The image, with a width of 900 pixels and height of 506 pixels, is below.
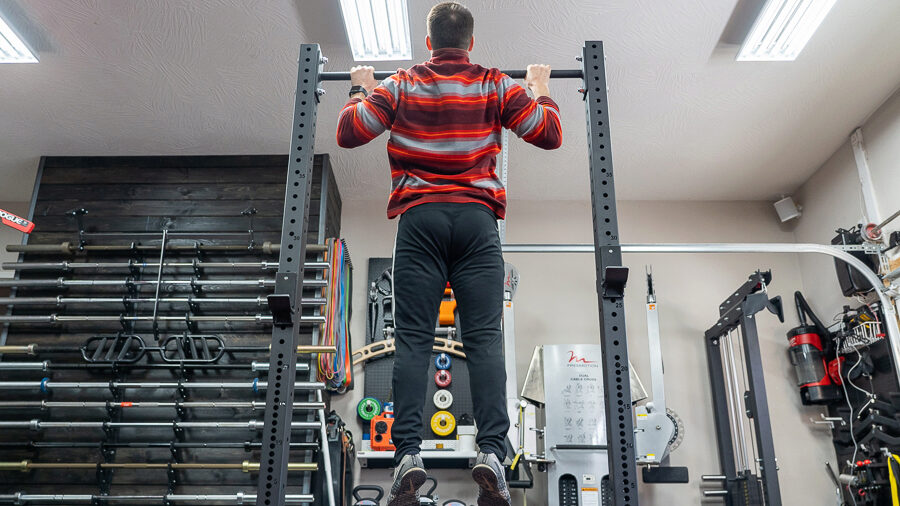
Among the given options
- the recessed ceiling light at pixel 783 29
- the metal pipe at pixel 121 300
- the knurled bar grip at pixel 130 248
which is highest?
the recessed ceiling light at pixel 783 29

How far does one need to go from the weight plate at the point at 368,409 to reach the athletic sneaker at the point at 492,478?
3098 millimetres

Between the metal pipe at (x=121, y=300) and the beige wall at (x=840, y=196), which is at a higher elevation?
the beige wall at (x=840, y=196)

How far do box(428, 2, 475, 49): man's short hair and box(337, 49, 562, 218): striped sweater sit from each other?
104 mm

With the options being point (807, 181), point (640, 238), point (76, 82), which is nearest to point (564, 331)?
point (640, 238)

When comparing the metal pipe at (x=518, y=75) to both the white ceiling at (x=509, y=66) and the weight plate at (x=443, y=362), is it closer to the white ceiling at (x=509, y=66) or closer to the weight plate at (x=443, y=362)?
the white ceiling at (x=509, y=66)

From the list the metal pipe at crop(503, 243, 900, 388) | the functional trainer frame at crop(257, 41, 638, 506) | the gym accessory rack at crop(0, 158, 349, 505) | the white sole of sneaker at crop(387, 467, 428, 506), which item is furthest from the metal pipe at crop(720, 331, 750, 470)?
the white sole of sneaker at crop(387, 467, 428, 506)

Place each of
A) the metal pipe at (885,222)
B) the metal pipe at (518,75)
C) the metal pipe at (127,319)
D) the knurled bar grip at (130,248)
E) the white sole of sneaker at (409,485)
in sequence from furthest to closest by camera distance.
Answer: the knurled bar grip at (130,248) < the metal pipe at (127,319) < the metal pipe at (885,222) < the metal pipe at (518,75) < the white sole of sneaker at (409,485)

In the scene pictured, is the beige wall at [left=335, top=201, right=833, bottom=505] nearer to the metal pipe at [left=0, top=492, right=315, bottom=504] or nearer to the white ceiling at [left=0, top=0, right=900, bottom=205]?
the white ceiling at [left=0, top=0, right=900, bottom=205]

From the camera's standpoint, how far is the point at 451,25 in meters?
2.32

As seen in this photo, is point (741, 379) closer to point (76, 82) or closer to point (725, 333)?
point (725, 333)

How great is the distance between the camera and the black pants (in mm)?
2035

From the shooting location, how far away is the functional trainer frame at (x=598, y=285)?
70.3 inches

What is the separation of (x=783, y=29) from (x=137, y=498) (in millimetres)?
4664

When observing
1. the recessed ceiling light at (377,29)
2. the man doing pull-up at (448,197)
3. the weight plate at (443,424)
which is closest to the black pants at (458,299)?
the man doing pull-up at (448,197)
